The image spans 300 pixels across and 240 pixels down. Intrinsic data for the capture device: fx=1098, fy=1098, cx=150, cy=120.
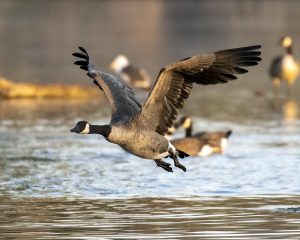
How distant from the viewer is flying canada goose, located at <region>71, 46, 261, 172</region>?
1133 cm

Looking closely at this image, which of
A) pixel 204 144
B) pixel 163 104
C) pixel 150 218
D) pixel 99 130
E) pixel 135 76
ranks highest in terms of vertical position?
pixel 135 76

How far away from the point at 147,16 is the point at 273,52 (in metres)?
19.9

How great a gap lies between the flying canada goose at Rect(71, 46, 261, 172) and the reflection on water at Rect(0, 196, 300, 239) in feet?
2.04

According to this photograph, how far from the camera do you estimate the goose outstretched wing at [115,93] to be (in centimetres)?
1196

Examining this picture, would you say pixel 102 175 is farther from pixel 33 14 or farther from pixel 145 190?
pixel 33 14

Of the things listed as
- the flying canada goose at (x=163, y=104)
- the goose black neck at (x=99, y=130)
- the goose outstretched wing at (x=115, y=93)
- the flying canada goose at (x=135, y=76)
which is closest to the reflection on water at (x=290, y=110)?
the flying canada goose at (x=135, y=76)

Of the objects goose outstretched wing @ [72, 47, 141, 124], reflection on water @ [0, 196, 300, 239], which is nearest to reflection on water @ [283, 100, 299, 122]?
goose outstretched wing @ [72, 47, 141, 124]

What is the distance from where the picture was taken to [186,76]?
1156cm

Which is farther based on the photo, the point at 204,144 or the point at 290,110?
the point at 290,110

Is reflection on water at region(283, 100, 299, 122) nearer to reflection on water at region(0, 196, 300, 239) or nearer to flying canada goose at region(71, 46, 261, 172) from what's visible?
flying canada goose at region(71, 46, 261, 172)

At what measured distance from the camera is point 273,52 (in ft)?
112

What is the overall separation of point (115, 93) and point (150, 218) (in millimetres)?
2193

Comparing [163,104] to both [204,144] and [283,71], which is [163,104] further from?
[283,71]

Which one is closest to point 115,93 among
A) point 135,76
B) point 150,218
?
point 150,218
